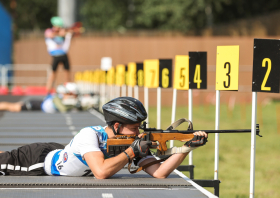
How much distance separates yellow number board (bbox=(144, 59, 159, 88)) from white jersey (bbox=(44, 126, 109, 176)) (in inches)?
148

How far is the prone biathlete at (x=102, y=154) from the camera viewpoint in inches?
154

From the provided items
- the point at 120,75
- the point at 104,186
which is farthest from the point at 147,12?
the point at 104,186

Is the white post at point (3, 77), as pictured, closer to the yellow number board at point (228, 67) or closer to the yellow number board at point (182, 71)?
the yellow number board at point (182, 71)

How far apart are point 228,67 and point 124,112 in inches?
55.5

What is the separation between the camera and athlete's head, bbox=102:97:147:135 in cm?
391

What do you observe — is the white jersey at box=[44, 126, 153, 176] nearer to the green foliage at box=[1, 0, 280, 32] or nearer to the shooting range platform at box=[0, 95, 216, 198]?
the shooting range platform at box=[0, 95, 216, 198]

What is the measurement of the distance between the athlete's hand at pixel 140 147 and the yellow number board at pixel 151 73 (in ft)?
13.3

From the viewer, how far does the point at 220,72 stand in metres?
4.96

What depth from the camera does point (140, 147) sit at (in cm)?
381

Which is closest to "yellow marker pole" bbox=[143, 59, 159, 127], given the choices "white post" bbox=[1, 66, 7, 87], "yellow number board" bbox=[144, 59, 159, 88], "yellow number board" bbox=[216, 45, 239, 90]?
"yellow number board" bbox=[144, 59, 159, 88]

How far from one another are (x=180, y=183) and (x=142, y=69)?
532 centimetres

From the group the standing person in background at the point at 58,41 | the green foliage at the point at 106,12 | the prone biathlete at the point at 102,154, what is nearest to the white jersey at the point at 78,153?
the prone biathlete at the point at 102,154

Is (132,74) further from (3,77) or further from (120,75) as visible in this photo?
(3,77)

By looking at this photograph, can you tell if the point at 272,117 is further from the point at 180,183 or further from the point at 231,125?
the point at 180,183
